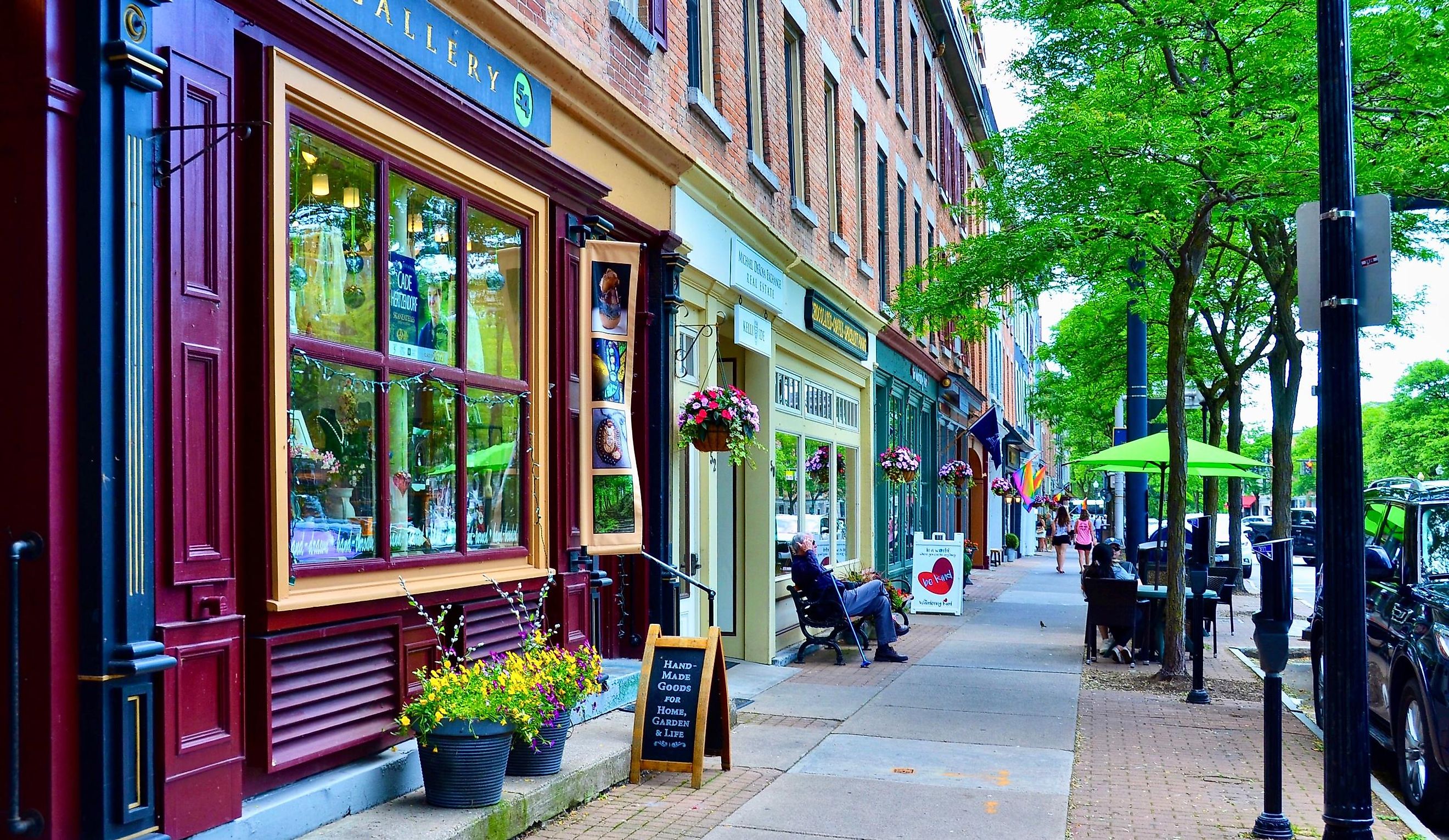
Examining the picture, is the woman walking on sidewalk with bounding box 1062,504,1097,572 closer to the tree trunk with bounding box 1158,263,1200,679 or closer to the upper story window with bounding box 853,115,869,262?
the upper story window with bounding box 853,115,869,262

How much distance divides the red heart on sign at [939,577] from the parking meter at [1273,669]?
38.6ft

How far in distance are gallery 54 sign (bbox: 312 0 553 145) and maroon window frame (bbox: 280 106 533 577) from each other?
52cm

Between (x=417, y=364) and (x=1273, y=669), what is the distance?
471 cm

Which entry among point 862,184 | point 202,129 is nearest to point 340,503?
point 202,129

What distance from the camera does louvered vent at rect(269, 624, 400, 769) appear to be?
18.1ft

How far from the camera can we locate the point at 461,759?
5.86 m

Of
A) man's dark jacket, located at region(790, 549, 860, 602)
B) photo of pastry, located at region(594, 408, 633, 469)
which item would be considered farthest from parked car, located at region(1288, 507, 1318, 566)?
photo of pastry, located at region(594, 408, 633, 469)

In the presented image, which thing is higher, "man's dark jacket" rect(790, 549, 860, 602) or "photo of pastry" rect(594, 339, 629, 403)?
"photo of pastry" rect(594, 339, 629, 403)

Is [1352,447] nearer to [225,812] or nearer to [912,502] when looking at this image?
[225,812]

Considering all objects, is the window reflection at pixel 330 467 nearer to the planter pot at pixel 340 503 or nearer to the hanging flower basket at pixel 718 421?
the planter pot at pixel 340 503

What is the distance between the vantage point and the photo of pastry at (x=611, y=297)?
866cm

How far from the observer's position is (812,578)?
42.5 feet

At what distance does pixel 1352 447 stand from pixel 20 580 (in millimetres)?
5617

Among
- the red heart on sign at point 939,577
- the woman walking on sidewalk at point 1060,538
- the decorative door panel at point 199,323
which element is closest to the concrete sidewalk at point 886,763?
the decorative door panel at point 199,323
